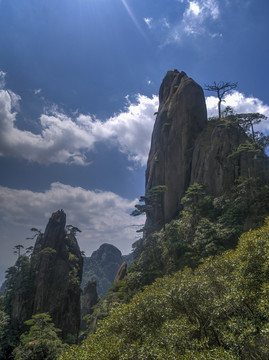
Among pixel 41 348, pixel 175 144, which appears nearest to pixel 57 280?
pixel 41 348

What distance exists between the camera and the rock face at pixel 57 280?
37.4m

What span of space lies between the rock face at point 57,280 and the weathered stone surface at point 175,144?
734 inches

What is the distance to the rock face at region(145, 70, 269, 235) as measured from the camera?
96.8ft

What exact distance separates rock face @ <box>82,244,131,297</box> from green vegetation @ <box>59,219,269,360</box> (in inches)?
5028

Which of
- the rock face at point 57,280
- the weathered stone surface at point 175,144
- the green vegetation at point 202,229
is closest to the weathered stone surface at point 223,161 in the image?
the green vegetation at point 202,229

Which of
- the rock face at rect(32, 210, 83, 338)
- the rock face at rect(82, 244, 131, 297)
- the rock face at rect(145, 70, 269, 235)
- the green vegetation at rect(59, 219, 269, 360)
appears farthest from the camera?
the rock face at rect(82, 244, 131, 297)

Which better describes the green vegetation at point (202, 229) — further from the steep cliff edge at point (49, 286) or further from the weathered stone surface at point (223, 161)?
the steep cliff edge at point (49, 286)

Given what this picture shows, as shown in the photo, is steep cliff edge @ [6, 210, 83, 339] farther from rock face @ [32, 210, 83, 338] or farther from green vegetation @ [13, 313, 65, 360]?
green vegetation @ [13, 313, 65, 360]

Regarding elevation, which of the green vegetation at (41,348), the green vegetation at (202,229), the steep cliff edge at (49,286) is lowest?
the green vegetation at (41,348)

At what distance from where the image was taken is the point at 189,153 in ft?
135

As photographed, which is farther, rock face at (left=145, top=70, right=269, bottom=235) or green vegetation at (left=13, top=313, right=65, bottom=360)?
rock face at (left=145, top=70, right=269, bottom=235)

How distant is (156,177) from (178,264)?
24142mm

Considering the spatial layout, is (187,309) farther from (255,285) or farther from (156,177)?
(156,177)

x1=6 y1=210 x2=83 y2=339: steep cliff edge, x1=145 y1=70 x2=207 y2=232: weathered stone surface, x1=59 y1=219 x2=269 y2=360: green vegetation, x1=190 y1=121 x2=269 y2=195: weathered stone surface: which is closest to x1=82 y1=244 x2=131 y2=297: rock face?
x1=6 y1=210 x2=83 y2=339: steep cliff edge
